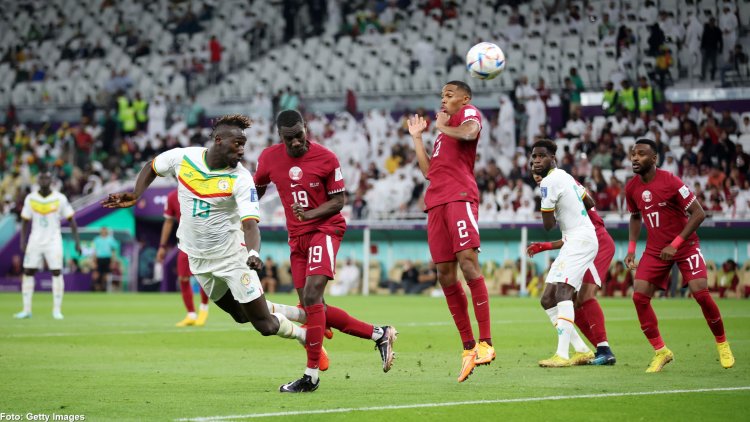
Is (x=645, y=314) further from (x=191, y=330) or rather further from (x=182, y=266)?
(x=182, y=266)

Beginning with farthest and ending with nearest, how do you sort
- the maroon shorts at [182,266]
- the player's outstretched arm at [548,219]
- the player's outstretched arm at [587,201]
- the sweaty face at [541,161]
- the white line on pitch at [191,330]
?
the maroon shorts at [182,266]
the white line on pitch at [191,330]
the player's outstretched arm at [587,201]
the sweaty face at [541,161]
the player's outstretched arm at [548,219]

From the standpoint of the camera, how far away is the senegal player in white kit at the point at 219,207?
30.5 ft

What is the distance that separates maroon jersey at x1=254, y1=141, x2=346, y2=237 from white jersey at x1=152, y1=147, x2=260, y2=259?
1.94 feet

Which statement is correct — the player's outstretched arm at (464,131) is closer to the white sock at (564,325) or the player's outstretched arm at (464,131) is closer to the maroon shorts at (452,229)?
the maroon shorts at (452,229)

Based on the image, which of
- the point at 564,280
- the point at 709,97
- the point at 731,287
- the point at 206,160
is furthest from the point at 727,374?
the point at 709,97

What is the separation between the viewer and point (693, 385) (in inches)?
371

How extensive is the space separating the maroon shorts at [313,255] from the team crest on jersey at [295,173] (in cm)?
53

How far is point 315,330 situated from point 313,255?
0.71 m

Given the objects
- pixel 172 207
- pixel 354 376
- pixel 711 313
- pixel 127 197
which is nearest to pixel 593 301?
pixel 711 313

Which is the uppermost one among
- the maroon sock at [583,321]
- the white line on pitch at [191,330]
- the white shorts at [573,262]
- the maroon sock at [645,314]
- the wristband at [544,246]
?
the wristband at [544,246]

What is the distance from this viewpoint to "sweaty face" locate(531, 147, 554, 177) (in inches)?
463

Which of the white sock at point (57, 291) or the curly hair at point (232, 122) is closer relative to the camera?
the curly hair at point (232, 122)

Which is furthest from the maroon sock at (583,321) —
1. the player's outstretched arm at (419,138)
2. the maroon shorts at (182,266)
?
the maroon shorts at (182,266)

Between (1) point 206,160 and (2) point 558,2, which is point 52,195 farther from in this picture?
(2) point 558,2
